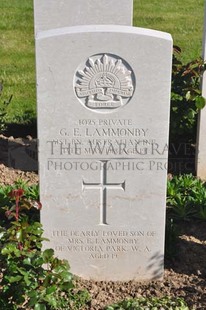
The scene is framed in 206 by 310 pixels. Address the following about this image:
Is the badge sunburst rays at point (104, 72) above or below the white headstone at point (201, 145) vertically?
above

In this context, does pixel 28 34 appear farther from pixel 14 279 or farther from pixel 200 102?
pixel 14 279

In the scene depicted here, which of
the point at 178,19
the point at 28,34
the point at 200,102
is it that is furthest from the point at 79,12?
the point at 178,19

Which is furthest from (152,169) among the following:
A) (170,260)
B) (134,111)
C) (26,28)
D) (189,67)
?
(26,28)

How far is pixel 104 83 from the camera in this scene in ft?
12.5

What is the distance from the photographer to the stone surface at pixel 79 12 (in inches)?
226

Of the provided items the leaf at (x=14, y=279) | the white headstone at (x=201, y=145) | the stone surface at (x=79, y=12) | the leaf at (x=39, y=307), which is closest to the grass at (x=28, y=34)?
the stone surface at (x=79, y=12)

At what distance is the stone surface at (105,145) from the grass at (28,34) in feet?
8.94

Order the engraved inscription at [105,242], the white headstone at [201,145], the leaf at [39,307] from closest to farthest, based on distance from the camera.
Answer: the leaf at [39,307], the engraved inscription at [105,242], the white headstone at [201,145]

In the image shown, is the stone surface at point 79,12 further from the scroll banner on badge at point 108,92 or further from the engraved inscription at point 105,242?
the engraved inscription at point 105,242

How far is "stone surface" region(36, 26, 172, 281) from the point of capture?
3.73m

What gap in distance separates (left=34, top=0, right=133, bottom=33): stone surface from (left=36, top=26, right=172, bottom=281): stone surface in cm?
205

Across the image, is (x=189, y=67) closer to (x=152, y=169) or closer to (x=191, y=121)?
(x=191, y=121)

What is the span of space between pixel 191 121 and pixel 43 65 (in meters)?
2.53

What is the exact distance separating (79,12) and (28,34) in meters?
4.13
